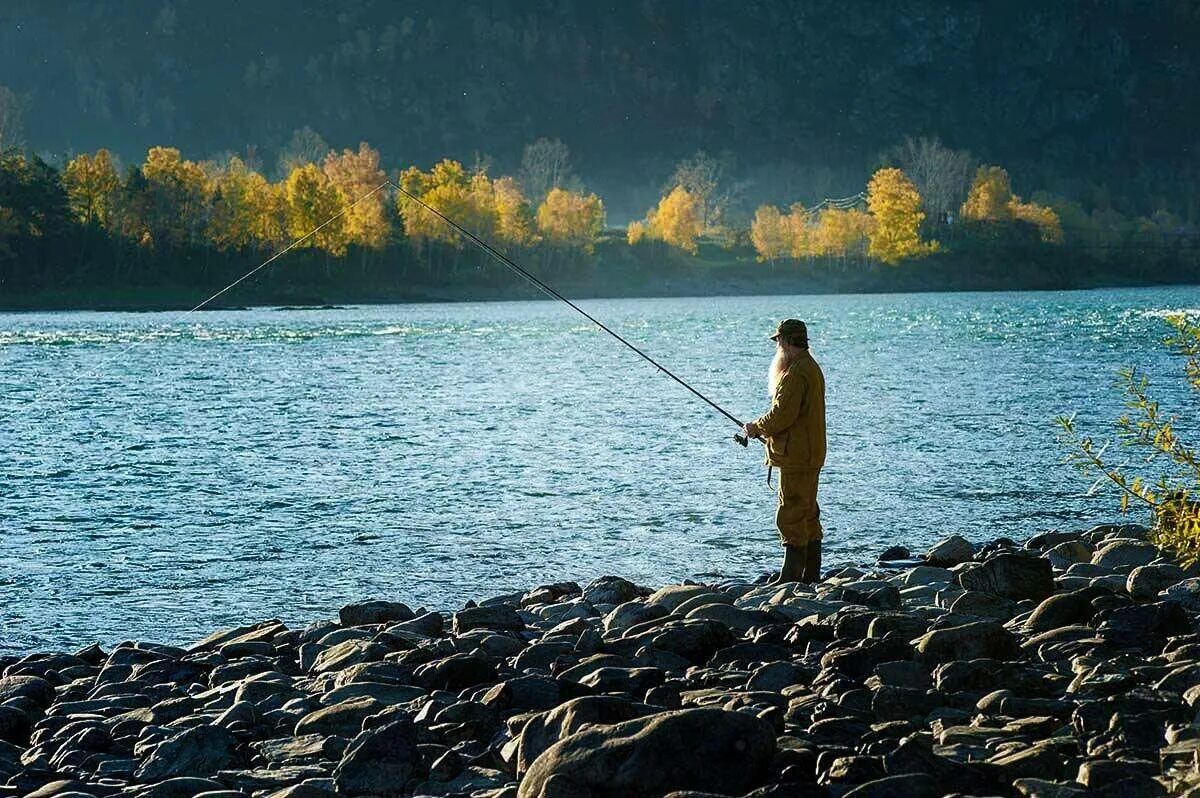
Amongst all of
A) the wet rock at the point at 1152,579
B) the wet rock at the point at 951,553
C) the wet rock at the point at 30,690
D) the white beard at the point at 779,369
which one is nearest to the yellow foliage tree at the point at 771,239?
the wet rock at the point at 951,553

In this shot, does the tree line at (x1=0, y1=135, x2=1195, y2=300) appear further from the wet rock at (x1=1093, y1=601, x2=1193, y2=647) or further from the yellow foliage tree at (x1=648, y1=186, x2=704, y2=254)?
the wet rock at (x1=1093, y1=601, x2=1193, y2=647)

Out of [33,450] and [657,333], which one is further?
[657,333]

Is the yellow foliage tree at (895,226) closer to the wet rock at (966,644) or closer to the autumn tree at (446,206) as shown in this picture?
the autumn tree at (446,206)

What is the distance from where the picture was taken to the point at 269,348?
67750mm

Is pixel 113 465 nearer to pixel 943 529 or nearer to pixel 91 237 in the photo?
pixel 943 529

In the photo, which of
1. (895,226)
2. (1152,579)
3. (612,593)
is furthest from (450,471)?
(895,226)

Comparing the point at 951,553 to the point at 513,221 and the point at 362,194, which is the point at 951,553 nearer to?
the point at 362,194

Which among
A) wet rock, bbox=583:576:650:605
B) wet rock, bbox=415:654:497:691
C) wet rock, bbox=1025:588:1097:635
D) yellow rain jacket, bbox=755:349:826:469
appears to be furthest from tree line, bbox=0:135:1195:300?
wet rock, bbox=415:654:497:691

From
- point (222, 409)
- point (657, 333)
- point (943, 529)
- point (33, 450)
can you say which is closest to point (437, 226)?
point (657, 333)

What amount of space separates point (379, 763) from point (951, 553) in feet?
28.6

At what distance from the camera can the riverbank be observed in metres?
113

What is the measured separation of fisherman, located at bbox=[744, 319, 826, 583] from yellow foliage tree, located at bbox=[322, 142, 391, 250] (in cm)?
9798

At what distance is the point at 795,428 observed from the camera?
12.3 metres

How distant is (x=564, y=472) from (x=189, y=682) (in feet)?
49.8
